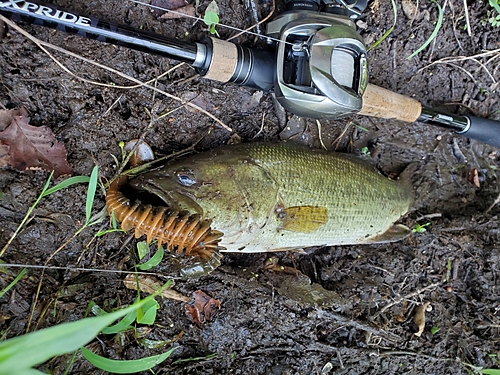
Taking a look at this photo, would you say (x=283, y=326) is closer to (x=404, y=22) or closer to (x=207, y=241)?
(x=207, y=241)

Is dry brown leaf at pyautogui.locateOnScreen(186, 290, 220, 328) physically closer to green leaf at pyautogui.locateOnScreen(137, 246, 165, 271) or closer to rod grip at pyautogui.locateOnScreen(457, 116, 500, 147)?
green leaf at pyautogui.locateOnScreen(137, 246, 165, 271)

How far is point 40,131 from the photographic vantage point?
107 inches

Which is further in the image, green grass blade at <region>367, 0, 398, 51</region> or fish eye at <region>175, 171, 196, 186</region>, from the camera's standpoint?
green grass blade at <region>367, 0, 398, 51</region>

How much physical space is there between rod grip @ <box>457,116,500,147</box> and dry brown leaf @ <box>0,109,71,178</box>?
3.31 meters

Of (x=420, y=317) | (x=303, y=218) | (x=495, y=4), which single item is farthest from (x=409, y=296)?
(x=495, y=4)

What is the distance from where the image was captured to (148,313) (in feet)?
9.15

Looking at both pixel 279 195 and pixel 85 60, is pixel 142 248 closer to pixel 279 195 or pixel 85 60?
pixel 279 195

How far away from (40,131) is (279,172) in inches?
65.6

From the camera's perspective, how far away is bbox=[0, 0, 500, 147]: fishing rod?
2.58 m

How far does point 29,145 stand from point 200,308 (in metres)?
1.67

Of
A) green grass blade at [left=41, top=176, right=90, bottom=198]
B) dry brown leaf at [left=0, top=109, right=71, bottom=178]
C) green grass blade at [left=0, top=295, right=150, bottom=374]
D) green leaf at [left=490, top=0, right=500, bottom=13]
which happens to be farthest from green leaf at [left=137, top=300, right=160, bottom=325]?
green leaf at [left=490, top=0, right=500, bottom=13]

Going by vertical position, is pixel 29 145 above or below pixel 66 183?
above

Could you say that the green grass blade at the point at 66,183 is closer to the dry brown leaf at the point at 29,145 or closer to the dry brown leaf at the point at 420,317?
the dry brown leaf at the point at 29,145

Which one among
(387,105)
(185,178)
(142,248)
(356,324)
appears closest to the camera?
(185,178)
